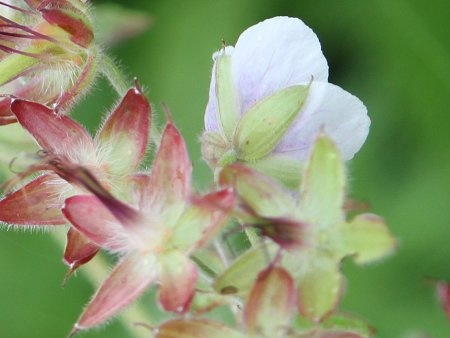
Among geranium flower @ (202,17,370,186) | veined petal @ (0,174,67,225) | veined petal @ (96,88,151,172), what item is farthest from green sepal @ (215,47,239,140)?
veined petal @ (0,174,67,225)

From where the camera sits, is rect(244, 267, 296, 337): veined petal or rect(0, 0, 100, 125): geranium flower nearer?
rect(244, 267, 296, 337): veined petal

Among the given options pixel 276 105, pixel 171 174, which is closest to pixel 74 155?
pixel 171 174

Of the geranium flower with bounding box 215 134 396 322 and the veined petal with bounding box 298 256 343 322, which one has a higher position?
the geranium flower with bounding box 215 134 396 322

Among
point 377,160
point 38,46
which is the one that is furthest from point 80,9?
point 377,160

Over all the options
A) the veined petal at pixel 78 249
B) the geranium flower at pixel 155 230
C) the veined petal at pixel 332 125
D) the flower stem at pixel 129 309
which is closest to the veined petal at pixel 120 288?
the geranium flower at pixel 155 230

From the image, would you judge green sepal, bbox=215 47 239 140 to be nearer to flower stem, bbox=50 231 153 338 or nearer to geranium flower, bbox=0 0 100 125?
geranium flower, bbox=0 0 100 125

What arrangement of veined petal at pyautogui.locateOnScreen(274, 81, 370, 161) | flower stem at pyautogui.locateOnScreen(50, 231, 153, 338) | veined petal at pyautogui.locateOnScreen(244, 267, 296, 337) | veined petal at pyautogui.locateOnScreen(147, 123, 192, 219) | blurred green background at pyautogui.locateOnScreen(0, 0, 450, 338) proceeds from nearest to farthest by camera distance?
veined petal at pyautogui.locateOnScreen(244, 267, 296, 337), veined petal at pyautogui.locateOnScreen(147, 123, 192, 219), veined petal at pyautogui.locateOnScreen(274, 81, 370, 161), flower stem at pyautogui.locateOnScreen(50, 231, 153, 338), blurred green background at pyautogui.locateOnScreen(0, 0, 450, 338)
